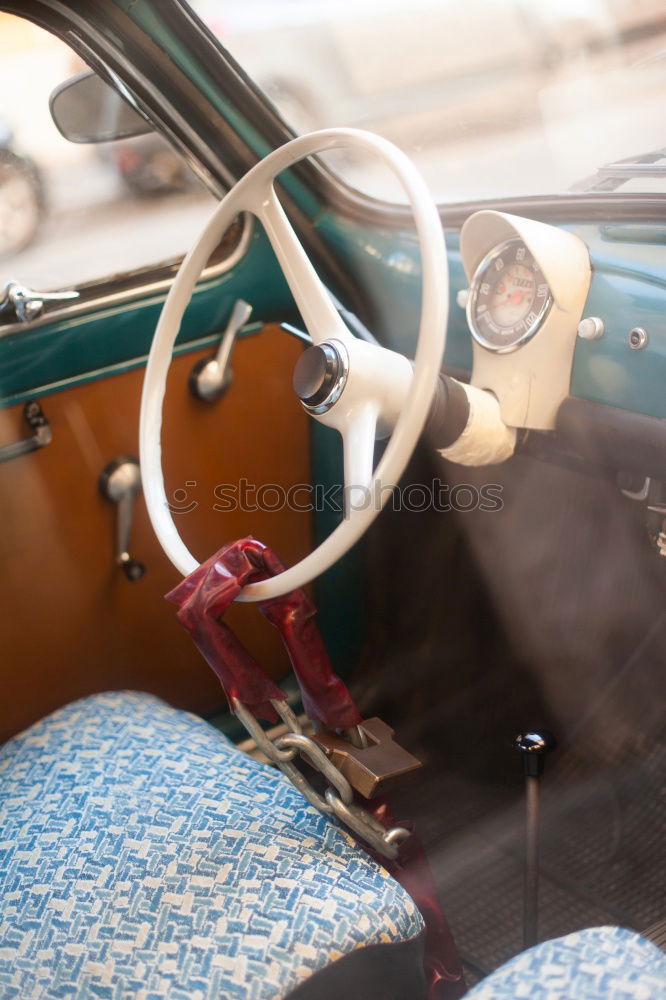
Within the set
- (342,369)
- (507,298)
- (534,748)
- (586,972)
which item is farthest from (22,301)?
(586,972)

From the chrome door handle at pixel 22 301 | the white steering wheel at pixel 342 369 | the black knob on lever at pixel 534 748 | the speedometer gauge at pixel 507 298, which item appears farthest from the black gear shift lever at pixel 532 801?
the chrome door handle at pixel 22 301

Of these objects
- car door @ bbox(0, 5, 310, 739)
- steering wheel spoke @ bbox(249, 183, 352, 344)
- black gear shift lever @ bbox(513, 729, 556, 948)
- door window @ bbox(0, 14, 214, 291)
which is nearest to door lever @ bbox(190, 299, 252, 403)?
car door @ bbox(0, 5, 310, 739)

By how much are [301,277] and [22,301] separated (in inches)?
22.3

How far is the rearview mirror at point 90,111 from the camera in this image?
65.0 inches

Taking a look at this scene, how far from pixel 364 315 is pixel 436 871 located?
1.07 m

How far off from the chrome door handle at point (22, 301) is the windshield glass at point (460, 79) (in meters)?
0.55

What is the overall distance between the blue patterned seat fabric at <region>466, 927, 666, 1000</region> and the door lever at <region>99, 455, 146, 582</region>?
1.09 m

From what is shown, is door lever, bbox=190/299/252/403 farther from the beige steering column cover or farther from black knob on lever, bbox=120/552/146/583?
the beige steering column cover

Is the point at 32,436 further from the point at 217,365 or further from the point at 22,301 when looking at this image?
the point at 217,365

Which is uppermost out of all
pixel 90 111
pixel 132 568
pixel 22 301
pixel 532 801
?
pixel 90 111

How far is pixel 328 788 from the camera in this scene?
1.30 meters

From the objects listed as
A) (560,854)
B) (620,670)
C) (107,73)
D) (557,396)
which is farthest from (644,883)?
(107,73)

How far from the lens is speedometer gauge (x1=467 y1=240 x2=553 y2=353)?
4.57 ft

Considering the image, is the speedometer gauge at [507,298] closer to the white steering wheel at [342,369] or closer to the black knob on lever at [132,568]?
the white steering wheel at [342,369]
